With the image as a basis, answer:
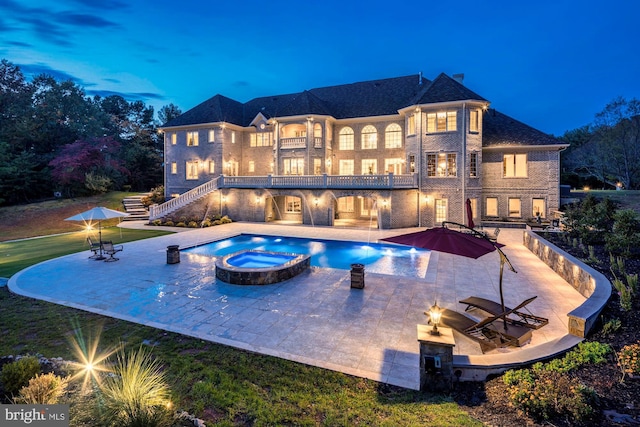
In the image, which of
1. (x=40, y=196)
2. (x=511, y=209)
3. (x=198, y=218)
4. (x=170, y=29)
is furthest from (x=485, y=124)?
(x=170, y=29)

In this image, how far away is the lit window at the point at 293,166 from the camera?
30.0 meters

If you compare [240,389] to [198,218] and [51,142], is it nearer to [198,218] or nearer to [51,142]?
[198,218]

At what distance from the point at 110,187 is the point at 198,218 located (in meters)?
18.4

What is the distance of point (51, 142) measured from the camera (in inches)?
1539

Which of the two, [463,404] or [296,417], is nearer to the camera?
[296,417]

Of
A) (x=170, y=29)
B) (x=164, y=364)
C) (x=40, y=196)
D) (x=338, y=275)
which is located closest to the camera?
(x=164, y=364)

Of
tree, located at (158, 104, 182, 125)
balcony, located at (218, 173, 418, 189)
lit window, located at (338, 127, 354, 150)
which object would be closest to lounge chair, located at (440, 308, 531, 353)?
balcony, located at (218, 173, 418, 189)

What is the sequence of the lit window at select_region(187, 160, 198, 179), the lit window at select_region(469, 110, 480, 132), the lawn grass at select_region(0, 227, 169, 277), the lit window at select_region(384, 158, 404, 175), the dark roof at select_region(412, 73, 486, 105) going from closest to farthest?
the lawn grass at select_region(0, 227, 169, 277) → the dark roof at select_region(412, 73, 486, 105) → the lit window at select_region(469, 110, 480, 132) → the lit window at select_region(384, 158, 404, 175) → the lit window at select_region(187, 160, 198, 179)

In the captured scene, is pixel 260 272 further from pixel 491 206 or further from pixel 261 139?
pixel 261 139

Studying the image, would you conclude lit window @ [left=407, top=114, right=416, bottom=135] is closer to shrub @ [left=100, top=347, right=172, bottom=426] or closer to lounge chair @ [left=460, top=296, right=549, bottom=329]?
lounge chair @ [left=460, top=296, right=549, bottom=329]

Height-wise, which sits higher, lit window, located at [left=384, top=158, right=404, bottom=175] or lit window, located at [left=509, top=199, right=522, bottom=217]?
lit window, located at [left=384, top=158, right=404, bottom=175]

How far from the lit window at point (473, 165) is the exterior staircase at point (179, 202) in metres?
22.6

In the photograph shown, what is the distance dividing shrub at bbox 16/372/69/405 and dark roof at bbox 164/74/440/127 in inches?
A: 1073

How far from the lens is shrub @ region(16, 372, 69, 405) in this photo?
406cm
